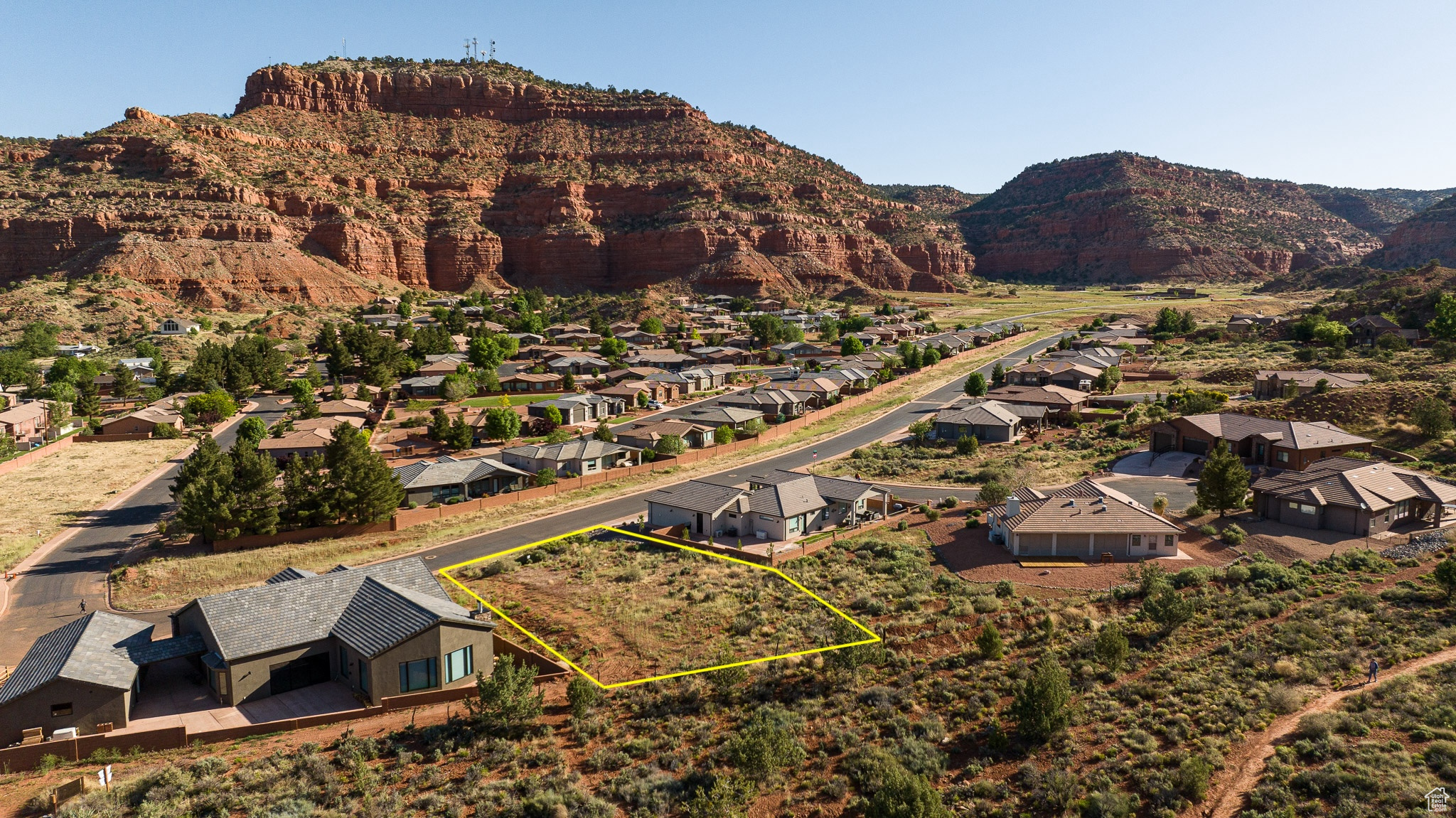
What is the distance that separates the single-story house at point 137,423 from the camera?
6962 centimetres

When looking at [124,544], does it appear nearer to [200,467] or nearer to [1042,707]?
[200,467]

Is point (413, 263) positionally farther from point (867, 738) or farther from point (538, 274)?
point (867, 738)

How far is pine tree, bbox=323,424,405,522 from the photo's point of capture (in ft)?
A: 141

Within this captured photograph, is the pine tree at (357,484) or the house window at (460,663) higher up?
the pine tree at (357,484)

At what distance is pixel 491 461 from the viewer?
53.3 metres

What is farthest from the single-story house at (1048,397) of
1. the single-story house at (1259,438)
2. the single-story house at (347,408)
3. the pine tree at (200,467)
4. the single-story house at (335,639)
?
the pine tree at (200,467)

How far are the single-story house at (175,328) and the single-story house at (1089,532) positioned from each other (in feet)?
368

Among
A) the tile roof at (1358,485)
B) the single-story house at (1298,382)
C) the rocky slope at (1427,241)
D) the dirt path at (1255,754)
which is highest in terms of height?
the rocky slope at (1427,241)

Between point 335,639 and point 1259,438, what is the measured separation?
172 feet

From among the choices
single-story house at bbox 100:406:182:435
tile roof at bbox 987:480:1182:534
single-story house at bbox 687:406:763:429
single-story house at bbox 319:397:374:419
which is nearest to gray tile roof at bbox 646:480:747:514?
tile roof at bbox 987:480:1182:534

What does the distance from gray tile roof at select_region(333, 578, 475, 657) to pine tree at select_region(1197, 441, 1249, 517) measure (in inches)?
1408

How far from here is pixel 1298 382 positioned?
66.4 m

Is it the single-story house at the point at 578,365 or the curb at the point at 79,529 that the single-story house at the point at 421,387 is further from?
the curb at the point at 79,529

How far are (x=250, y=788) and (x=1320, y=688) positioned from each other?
96.6ft
